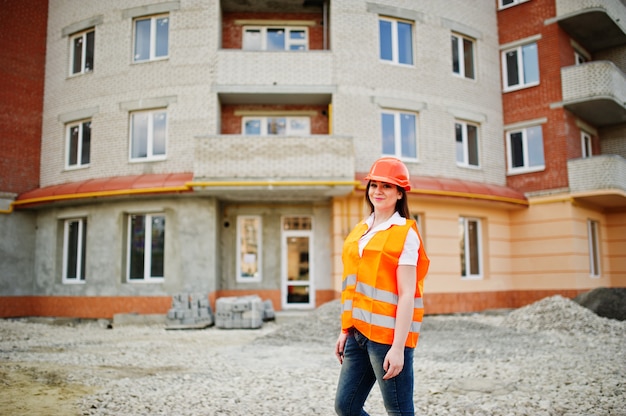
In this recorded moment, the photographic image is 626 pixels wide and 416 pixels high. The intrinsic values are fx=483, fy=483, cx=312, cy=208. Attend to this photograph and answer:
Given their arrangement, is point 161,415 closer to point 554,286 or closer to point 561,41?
point 554,286

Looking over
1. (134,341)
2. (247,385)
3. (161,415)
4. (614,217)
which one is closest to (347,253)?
(161,415)

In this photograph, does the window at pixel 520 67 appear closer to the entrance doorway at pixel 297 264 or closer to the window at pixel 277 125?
the window at pixel 277 125

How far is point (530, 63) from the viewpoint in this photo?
16688 millimetres

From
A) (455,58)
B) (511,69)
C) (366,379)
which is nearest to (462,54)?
(455,58)

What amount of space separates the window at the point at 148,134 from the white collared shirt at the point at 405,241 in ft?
41.2

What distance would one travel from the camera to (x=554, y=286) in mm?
15273

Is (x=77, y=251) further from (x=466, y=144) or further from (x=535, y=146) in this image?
(x=535, y=146)

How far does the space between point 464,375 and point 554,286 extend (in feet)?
34.4

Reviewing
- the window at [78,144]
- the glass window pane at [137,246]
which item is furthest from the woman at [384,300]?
the window at [78,144]

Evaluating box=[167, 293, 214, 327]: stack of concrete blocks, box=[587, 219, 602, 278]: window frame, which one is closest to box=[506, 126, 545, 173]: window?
box=[587, 219, 602, 278]: window frame

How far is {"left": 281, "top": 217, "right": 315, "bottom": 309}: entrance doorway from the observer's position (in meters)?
14.4

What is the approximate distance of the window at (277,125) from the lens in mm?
14844

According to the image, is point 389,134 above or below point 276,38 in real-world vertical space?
below

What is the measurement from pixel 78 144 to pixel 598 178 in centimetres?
1637
